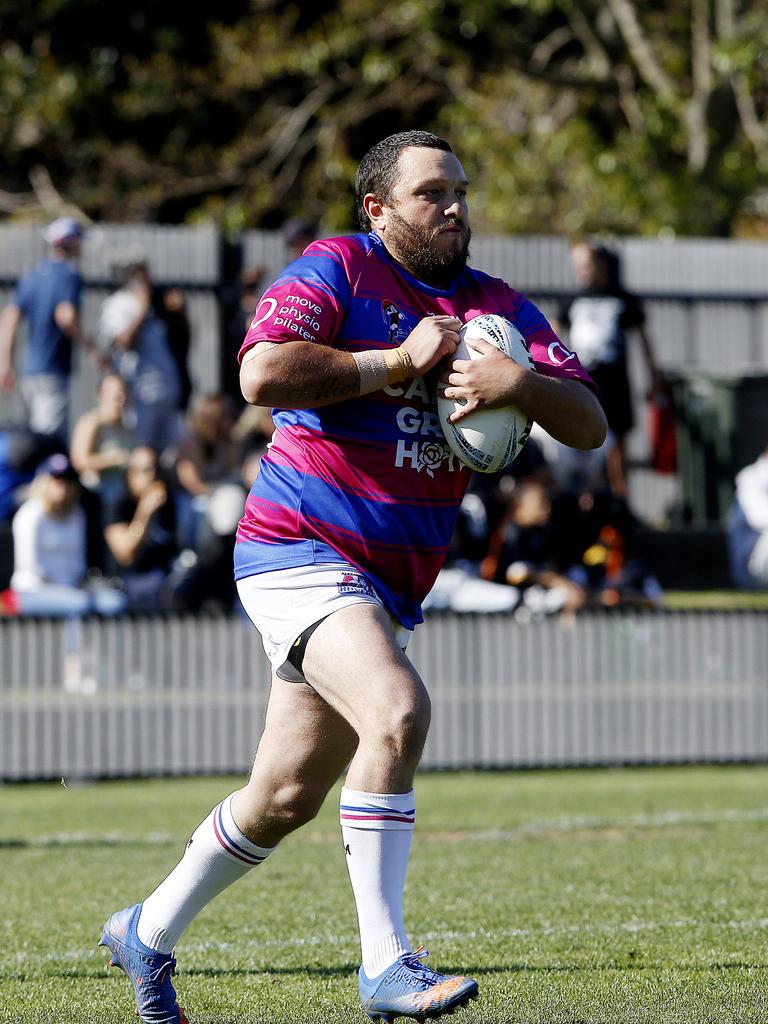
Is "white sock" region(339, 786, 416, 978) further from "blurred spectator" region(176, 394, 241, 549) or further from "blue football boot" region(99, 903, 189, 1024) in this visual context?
"blurred spectator" region(176, 394, 241, 549)

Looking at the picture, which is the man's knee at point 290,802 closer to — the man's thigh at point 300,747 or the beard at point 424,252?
the man's thigh at point 300,747

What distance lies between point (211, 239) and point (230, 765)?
20.3ft

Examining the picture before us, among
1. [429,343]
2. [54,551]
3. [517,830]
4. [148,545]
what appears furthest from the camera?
[148,545]

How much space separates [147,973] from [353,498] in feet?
4.37

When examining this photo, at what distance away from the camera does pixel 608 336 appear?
48.5 ft

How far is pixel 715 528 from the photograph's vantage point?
16.7 m

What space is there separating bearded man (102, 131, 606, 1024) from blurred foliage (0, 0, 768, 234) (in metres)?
16.6

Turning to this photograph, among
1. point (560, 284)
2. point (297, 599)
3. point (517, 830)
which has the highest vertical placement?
point (560, 284)

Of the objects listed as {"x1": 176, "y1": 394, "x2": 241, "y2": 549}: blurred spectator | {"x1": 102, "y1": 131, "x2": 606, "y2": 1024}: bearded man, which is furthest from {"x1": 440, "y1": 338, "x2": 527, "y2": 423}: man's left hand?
{"x1": 176, "y1": 394, "x2": 241, "y2": 549}: blurred spectator

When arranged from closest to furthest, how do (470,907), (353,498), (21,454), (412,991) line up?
(412,991) → (353,498) → (470,907) → (21,454)

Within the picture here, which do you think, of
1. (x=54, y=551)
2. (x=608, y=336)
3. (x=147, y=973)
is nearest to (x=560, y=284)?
(x=608, y=336)

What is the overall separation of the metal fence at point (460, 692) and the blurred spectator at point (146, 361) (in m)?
3.65

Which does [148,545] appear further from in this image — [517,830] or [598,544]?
[517,830]

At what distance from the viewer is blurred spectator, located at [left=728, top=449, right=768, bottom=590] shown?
1500cm
